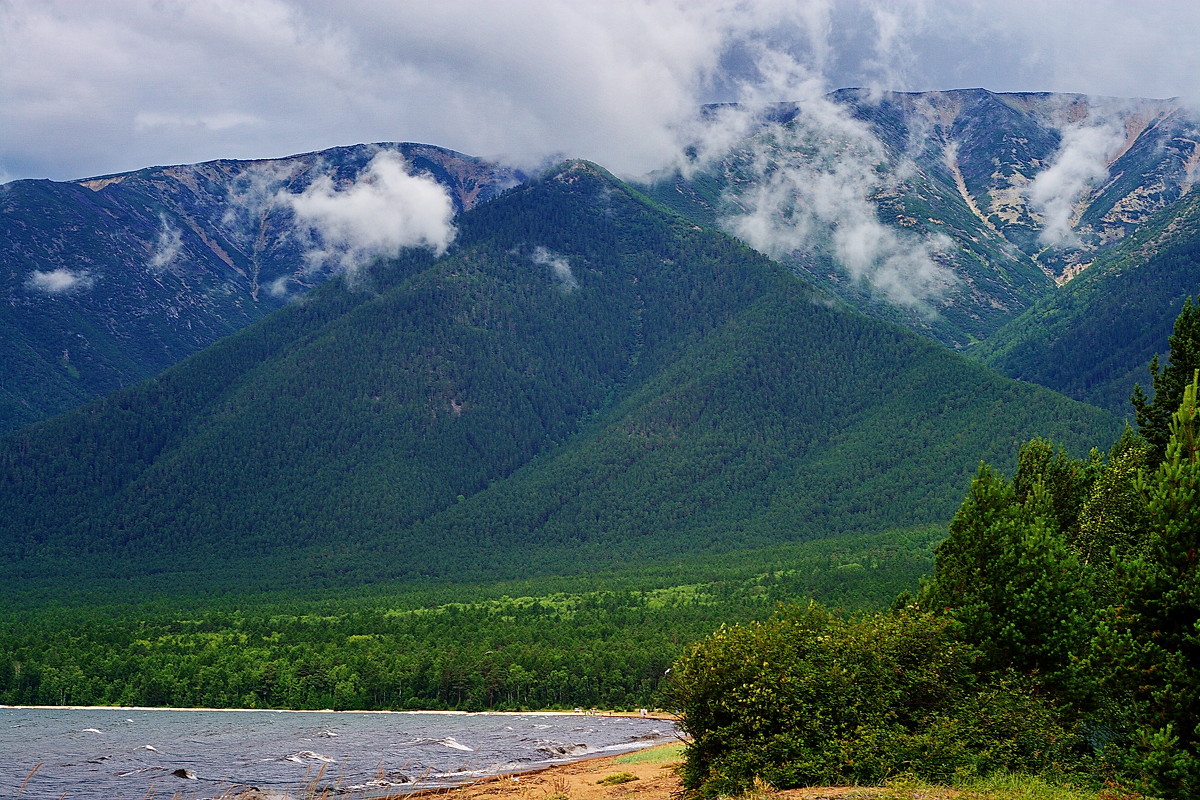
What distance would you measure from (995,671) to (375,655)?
126 m

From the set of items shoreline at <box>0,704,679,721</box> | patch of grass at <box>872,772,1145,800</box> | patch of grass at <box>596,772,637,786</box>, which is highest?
patch of grass at <box>872,772,1145,800</box>

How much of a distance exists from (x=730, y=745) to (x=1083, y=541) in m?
35.0

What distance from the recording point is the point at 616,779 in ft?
218

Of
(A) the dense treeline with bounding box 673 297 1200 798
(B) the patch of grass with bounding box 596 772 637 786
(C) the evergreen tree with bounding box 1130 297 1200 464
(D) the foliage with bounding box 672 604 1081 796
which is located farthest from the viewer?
(B) the patch of grass with bounding box 596 772 637 786

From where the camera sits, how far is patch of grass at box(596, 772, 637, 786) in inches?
2559

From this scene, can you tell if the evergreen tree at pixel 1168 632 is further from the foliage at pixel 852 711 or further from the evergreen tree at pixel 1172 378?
the evergreen tree at pixel 1172 378

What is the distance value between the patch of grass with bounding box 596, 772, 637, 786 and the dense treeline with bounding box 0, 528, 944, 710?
245 ft

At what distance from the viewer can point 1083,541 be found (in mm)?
65625

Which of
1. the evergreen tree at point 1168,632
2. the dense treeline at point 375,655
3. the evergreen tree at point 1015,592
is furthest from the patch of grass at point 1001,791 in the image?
the dense treeline at point 375,655

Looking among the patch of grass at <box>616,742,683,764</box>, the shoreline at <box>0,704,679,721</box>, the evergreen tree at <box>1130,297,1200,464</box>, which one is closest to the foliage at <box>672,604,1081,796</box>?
the evergreen tree at <box>1130,297,1200,464</box>

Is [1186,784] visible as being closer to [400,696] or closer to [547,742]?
[547,742]

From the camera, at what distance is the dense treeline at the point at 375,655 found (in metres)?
151

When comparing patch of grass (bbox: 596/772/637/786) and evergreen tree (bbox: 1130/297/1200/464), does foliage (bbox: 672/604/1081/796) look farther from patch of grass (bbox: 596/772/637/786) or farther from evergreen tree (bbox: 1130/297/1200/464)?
evergreen tree (bbox: 1130/297/1200/464)

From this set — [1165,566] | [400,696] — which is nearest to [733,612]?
[400,696]
